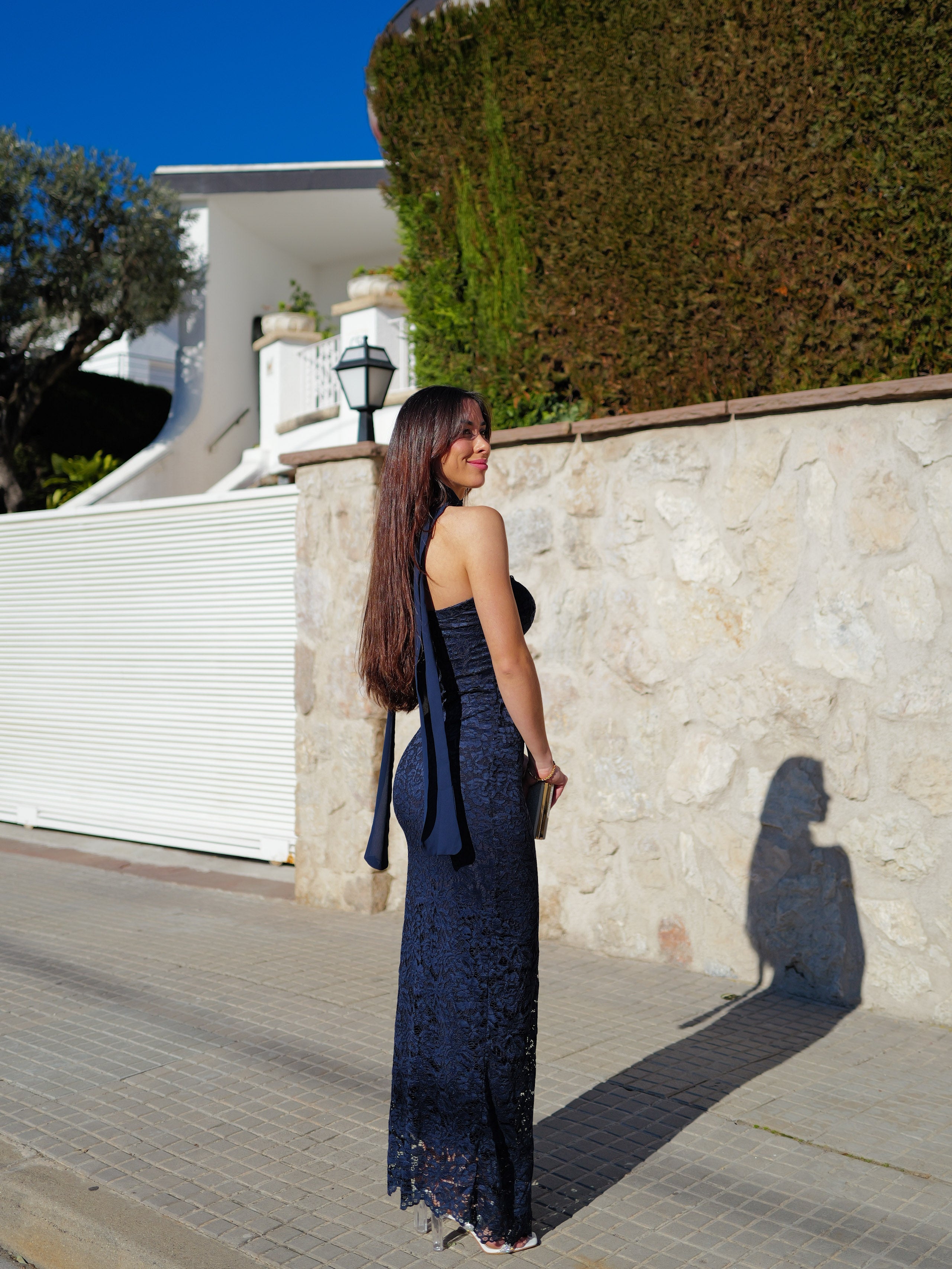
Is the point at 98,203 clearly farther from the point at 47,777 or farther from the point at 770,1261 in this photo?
the point at 770,1261

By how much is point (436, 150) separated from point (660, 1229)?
5174 millimetres

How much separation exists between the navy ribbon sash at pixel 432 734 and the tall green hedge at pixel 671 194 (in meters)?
2.51

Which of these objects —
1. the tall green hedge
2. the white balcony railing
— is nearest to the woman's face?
the tall green hedge

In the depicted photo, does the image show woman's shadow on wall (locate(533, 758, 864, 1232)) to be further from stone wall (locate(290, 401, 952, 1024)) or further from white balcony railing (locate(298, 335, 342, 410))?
white balcony railing (locate(298, 335, 342, 410))

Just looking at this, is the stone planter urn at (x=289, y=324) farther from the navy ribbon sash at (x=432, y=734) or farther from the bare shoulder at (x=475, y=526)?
the bare shoulder at (x=475, y=526)

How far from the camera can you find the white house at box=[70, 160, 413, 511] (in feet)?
46.2

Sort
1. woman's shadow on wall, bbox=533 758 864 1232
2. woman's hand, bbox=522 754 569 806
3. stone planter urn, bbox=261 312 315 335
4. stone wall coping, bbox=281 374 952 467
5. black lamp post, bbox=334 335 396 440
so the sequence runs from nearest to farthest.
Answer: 1. woman's hand, bbox=522 754 569 806
2. woman's shadow on wall, bbox=533 758 864 1232
3. stone wall coping, bbox=281 374 952 467
4. black lamp post, bbox=334 335 396 440
5. stone planter urn, bbox=261 312 315 335

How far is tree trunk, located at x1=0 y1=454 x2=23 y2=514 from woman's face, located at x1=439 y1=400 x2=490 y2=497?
13.6m

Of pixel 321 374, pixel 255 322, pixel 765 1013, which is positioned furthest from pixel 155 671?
pixel 255 322

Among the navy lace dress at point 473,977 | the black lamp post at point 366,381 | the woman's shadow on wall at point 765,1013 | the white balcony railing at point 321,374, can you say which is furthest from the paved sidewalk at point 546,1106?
the white balcony railing at point 321,374

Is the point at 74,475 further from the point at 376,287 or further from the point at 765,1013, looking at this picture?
the point at 765,1013

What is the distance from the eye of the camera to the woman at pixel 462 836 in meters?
2.66

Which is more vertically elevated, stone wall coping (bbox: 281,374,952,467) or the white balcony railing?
the white balcony railing

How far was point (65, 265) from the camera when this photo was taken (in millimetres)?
15062
